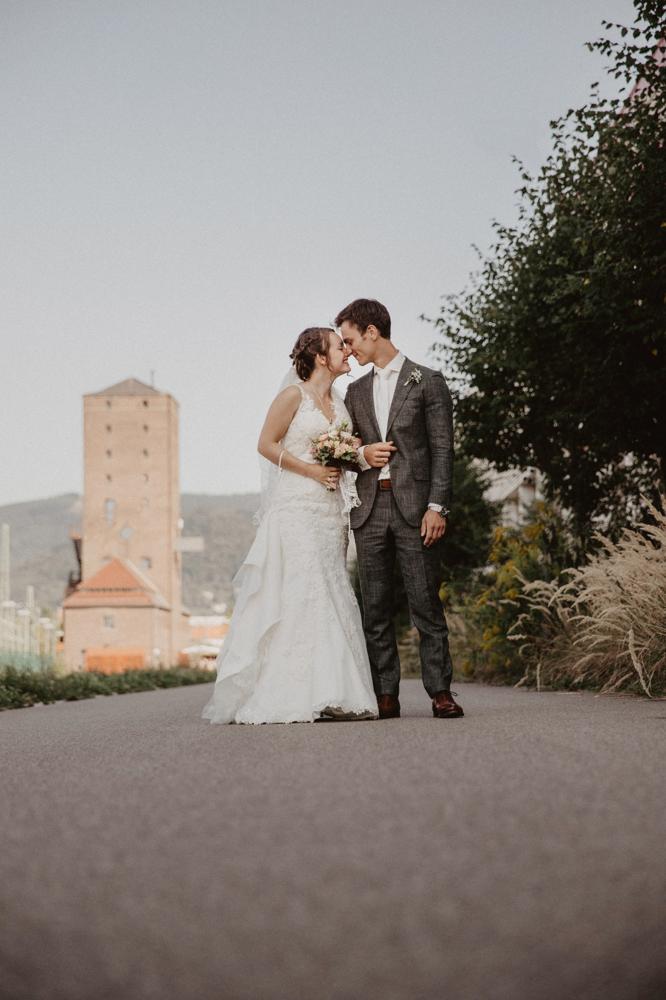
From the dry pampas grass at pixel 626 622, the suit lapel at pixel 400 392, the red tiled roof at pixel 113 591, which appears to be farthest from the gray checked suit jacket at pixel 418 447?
the red tiled roof at pixel 113 591

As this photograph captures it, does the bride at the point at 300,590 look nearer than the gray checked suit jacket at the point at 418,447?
Yes

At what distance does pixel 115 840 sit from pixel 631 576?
7.30 m

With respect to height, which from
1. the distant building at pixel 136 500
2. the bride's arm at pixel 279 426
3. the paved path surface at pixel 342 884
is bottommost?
the paved path surface at pixel 342 884

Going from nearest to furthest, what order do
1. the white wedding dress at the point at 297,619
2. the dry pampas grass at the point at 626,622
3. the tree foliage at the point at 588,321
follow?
the white wedding dress at the point at 297,619 → the dry pampas grass at the point at 626,622 → the tree foliage at the point at 588,321

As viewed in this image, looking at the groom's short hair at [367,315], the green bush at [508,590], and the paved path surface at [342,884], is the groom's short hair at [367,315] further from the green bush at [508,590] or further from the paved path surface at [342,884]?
the green bush at [508,590]

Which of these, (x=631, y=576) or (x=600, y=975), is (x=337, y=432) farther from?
(x=600, y=975)

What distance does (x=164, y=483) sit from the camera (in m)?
90.0

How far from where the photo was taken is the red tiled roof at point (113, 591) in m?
79.3

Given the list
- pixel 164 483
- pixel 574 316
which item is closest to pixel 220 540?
pixel 164 483

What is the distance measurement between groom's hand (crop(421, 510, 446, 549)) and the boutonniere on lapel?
0.83 metres

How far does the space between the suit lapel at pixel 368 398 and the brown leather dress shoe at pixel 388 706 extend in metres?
1.63

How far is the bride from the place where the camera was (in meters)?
6.84

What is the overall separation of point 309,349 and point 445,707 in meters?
2.55

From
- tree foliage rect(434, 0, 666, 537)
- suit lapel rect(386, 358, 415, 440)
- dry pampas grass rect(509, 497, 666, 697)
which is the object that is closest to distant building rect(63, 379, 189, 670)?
tree foliage rect(434, 0, 666, 537)
